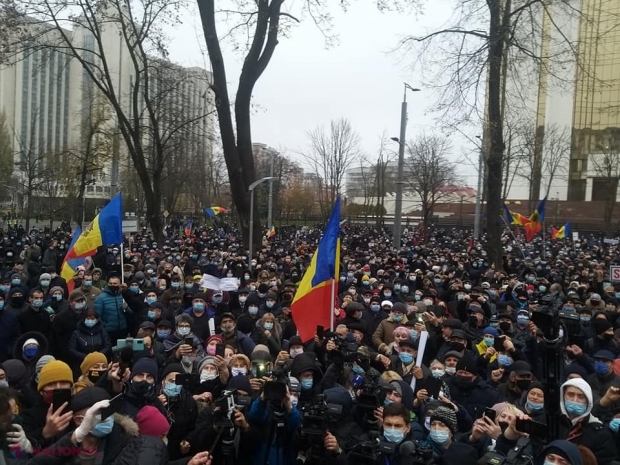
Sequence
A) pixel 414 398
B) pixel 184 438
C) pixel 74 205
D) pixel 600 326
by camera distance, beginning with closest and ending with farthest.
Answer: pixel 184 438 < pixel 414 398 < pixel 600 326 < pixel 74 205

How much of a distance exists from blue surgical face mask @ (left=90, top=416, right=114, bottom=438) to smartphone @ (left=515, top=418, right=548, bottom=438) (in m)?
2.34

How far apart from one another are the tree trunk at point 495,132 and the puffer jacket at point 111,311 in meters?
10.9

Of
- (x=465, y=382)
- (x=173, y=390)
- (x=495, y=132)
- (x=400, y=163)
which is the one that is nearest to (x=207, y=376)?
(x=173, y=390)

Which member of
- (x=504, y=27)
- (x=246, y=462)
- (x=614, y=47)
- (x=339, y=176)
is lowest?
(x=246, y=462)

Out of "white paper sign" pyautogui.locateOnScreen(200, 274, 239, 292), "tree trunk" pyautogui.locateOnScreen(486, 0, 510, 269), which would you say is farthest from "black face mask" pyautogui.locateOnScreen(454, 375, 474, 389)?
"tree trunk" pyautogui.locateOnScreen(486, 0, 510, 269)

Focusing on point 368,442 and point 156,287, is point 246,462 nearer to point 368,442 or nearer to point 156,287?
point 368,442

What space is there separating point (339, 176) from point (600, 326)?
26.1m

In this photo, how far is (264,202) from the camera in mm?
50062

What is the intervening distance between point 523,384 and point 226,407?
2923 mm

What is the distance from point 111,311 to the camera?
8.35 metres

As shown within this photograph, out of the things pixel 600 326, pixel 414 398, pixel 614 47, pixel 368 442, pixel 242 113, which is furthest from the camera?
pixel 614 47

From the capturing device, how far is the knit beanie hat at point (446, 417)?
4211 mm

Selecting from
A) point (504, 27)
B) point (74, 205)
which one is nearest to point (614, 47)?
point (504, 27)

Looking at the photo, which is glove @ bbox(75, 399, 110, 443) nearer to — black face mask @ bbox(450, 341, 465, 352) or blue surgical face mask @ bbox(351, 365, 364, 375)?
blue surgical face mask @ bbox(351, 365, 364, 375)
